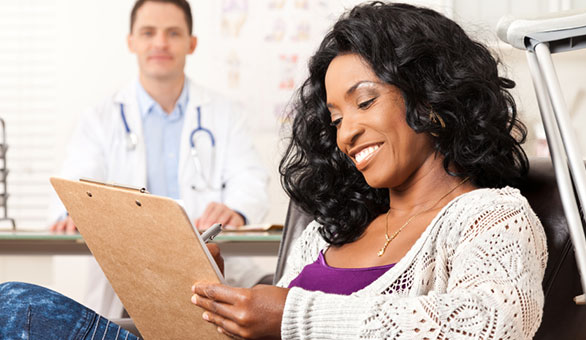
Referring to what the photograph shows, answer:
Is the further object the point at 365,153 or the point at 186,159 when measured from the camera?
the point at 186,159

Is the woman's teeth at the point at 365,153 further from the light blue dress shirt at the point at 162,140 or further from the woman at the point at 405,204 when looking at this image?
the light blue dress shirt at the point at 162,140

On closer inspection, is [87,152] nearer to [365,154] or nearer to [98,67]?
[98,67]

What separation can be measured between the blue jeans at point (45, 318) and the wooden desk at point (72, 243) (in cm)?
71

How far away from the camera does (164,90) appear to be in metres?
3.07

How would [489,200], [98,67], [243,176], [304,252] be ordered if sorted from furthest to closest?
[98,67] → [243,176] → [304,252] → [489,200]

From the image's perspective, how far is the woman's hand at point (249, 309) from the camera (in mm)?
858

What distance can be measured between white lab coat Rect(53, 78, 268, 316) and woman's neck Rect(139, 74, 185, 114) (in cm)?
6

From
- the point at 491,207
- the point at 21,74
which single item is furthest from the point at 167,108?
the point at 491,207

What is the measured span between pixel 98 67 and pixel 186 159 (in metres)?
1.13

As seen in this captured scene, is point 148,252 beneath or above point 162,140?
above

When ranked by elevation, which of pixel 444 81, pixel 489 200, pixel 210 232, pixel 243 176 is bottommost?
pixel 243 176

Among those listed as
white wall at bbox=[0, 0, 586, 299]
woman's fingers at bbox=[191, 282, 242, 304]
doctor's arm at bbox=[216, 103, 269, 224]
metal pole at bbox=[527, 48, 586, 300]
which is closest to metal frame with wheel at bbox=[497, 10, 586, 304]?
metal pole at bbox=[527, 48, 586, 300]

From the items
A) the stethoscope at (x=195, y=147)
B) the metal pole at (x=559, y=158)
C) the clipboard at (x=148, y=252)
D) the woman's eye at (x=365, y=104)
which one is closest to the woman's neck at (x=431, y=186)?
the woman's eye at (x=365, y=104)

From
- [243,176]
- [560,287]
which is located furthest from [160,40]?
[560,287]
